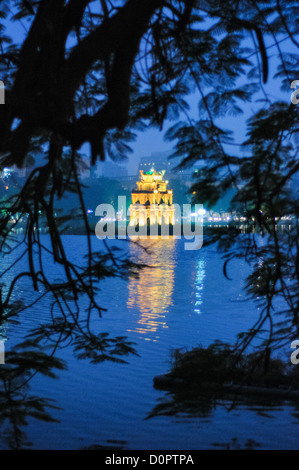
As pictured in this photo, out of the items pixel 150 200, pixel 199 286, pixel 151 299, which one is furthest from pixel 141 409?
pixel 150 200

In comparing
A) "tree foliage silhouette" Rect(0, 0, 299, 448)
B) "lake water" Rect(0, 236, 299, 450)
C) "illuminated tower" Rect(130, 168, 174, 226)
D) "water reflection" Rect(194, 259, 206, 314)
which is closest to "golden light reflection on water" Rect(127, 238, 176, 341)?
"lake water" Rect(0, 236, 299, 450)

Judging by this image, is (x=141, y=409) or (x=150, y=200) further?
(x=150, y=200)

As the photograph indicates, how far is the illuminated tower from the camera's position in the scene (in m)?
85.2

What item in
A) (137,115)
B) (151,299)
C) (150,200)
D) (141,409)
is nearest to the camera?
(137,115)

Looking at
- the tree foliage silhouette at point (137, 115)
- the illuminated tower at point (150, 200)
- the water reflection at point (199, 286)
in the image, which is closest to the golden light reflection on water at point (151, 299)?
the water reflection at point (199, 286)

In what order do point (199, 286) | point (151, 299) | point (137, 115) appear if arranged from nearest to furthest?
point (137, 115)
point (151, 299)
point (199, 286)

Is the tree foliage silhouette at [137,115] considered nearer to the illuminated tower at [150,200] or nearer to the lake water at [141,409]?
the lake water at [141,409]

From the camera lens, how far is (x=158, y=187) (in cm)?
8856

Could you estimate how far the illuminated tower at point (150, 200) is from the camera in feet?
279

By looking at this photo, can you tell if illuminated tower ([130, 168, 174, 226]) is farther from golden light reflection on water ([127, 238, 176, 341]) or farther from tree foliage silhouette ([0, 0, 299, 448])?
tree foliage silhouette ([0, 0, 299, 448])

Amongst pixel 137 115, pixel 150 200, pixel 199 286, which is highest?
pixel 150 200

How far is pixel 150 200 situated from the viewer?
86.5 meters

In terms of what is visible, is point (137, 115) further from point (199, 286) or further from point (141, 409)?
point (199, 286)

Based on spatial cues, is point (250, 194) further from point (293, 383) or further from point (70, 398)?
point (70, 398)
